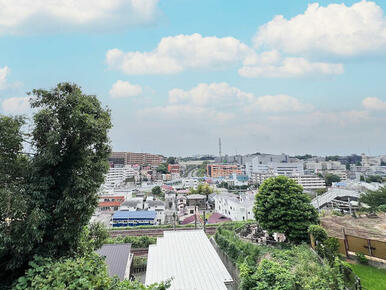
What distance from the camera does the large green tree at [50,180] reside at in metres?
4.32

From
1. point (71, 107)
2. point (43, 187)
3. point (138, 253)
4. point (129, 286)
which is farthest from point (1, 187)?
point (138, 253)

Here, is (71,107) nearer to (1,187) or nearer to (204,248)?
(1,187)

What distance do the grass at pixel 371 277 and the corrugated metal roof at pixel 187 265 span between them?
4.58 meters

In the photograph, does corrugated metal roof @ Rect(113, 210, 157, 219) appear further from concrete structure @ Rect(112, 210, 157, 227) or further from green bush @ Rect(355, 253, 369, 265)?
green bush @ Rect(355, 253, 369, 265)

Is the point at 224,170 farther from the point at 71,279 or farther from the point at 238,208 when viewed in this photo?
the point at 71,279

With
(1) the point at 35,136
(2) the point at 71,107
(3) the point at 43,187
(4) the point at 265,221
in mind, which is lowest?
(4) the point at 265,221

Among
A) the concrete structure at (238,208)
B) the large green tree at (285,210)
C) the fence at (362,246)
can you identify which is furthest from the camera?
the concrete structure at (238,208)

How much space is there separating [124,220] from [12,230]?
1047 inches

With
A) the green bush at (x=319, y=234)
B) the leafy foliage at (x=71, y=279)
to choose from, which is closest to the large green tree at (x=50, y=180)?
the leafy foliage at (x=71, y=279)

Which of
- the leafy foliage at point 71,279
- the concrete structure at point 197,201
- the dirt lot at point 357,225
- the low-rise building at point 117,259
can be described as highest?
the leafy foliage at point 71,279

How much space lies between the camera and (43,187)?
191 inches

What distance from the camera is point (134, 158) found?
98062mm

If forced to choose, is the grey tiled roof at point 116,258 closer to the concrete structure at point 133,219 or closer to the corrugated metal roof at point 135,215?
the concrete structure at point 133,219

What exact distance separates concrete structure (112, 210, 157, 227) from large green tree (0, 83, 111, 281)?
1000 inches
